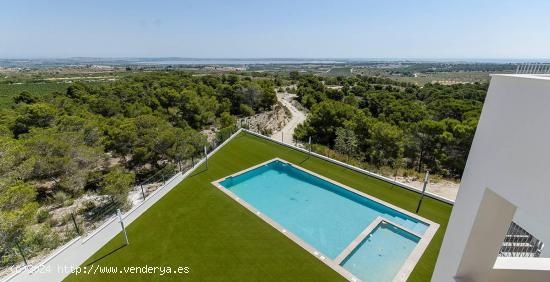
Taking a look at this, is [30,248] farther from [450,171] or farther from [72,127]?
[450,171]

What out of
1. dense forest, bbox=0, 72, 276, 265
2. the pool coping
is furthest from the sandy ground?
dense forest, bbox=0, 72, 276, 265

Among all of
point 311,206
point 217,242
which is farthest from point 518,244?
point 217,242

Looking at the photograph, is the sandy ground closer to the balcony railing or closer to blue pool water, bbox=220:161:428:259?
blue pool water, bbox=220:161:428:259

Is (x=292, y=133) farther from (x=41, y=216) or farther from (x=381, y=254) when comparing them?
(x=41, y=216)

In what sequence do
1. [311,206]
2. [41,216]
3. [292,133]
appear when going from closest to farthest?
[311,206] < [41,216] < [292,133]

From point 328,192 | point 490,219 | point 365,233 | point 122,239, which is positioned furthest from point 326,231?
point 122,239

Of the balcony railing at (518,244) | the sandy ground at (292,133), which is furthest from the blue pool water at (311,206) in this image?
the sandy ground at (292,133)
